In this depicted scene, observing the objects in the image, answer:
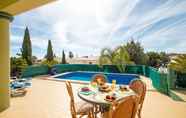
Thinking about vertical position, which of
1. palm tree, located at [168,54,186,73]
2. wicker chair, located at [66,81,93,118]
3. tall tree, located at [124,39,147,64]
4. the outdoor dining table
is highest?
tall tree, located at [124,39,147,64]

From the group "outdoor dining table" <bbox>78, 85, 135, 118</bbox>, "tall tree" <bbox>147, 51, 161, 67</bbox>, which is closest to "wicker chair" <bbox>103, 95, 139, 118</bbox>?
"outdoor dining table" <bbox>78, 85, 135, 118</bbox>

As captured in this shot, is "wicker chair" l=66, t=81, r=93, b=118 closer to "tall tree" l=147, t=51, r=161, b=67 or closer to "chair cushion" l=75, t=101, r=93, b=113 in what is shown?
"chair cushion" l=75, t=101, r=93, b=113

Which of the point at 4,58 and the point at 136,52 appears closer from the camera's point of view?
the point at 4,58

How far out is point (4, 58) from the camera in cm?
389

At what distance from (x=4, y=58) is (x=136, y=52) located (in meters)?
12.4

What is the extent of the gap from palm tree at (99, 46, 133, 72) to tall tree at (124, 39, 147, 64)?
7.91 feet

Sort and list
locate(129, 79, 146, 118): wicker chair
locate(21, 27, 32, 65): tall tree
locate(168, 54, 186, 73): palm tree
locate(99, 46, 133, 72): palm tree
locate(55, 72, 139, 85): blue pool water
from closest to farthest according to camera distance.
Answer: locate(129, 79, 146, 118): wicker chair
locate(168, 54, 186, 73): palm tree
locate(55, 72, 139, 85): blue pool water
locate(99, 46, 133, 72): palm tree
locate(21, 27, 32, 65): tall tree

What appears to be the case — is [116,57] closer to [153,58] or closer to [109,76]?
[109,76]

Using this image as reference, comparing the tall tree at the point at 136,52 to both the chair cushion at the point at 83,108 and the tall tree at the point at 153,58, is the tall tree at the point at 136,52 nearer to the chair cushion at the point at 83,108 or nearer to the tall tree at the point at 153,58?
the tall tree at the point at 153,58

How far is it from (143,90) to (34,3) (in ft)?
9.45

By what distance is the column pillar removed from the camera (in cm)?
382

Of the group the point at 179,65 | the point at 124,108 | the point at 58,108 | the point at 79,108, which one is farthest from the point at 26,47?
the point at 124,108

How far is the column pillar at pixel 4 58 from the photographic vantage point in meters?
3.82

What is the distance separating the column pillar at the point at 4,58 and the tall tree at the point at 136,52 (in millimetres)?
11587
